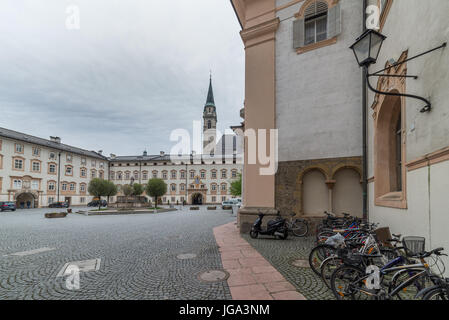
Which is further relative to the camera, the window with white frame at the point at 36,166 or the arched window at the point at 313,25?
the window with white frame at the point at 36,166

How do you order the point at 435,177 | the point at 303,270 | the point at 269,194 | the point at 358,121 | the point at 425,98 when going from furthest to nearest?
1. the point at 269,194
2. the point at 358,121
3. the point at 303,270
4. the point at 425,98
5. the point at 435,177

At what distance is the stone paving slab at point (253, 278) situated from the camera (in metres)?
3.76

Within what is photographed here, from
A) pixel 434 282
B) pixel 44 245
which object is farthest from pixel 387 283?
pixel 44 245

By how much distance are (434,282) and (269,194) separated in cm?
750

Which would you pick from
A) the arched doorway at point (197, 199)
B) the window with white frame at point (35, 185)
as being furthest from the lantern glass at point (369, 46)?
the arched doorway at point (197, 199)

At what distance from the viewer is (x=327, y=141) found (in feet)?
30.3

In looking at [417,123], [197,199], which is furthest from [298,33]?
[197,199]

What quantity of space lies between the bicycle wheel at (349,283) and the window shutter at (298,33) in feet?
31.5

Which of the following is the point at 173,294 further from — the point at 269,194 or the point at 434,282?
the point at 269,194

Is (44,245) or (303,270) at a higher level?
(303,270)

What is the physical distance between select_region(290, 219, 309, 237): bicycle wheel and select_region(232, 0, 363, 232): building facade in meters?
0.42

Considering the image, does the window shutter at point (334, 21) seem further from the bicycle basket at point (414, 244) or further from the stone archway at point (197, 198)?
the stone archway at point (197, 198)

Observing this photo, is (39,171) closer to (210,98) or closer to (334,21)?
(334,21)

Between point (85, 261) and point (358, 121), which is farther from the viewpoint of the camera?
point (358, 121)
